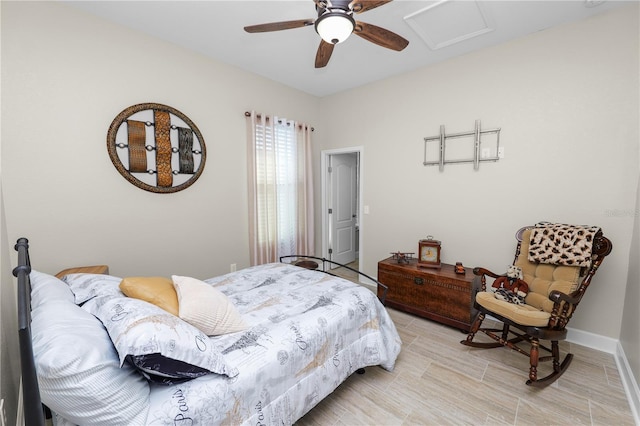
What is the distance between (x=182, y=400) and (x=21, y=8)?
3.04m

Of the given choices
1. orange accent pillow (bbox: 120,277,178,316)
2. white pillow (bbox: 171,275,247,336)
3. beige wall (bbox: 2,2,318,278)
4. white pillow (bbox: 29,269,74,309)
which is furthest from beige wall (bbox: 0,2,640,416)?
white pillow (bbox: 171,275,247,336)

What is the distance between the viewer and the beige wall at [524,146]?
2.33m

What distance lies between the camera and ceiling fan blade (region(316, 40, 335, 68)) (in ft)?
6.47

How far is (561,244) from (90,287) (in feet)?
11.3

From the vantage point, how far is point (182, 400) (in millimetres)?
1106

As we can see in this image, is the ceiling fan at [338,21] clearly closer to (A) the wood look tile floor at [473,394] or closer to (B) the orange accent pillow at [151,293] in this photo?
(B) the orange accent pillow at [151,293]

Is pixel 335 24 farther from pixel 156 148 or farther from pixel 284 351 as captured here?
pixel 156 148

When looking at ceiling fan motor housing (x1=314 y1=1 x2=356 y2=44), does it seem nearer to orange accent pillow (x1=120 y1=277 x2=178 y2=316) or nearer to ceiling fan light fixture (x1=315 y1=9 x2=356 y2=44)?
ceiling fan light fixture (x1=315 y1=9 x2=356 y2=44)

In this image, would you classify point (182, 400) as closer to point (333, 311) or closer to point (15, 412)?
point (333, 311)

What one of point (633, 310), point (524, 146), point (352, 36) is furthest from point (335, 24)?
point (633, 310)

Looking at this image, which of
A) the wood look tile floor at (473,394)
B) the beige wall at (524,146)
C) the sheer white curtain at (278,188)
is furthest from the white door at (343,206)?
the wood look tile floor at (473,394)

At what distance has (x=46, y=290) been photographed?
1326 mm

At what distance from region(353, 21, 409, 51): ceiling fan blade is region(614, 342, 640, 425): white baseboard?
9.43 ft

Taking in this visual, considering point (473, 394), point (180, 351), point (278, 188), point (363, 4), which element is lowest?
point (473, 394)
